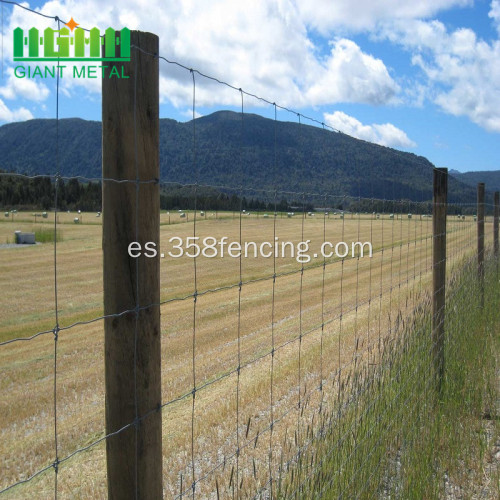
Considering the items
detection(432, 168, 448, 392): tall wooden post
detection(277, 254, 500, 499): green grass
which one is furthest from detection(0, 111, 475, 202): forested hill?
detection(277, 254, 500, 499): green grass

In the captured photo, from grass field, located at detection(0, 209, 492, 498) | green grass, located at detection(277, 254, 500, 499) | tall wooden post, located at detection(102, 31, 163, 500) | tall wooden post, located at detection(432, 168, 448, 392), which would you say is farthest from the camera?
tall wooden post, located at detection(432, 168, 448, 392)

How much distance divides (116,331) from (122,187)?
0.51 metres

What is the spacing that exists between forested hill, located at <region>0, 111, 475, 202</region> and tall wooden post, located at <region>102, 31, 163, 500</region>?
0.48 m

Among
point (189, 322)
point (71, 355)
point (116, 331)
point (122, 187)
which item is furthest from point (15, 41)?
point (189, 322)

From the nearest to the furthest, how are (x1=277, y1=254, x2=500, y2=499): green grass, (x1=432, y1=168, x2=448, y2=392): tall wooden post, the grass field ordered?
(x1=277, y1=254, x2=500, y2=499): green grass
the grass field
(x1=432, y1=168, x2=448, y2=392): tall wooden post

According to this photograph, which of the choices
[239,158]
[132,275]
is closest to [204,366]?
[239,158]

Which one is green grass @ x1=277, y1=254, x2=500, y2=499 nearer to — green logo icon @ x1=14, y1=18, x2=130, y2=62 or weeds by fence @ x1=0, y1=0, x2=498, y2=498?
weeds by fence @ x1=0, y1=0, x2=498, y2=498

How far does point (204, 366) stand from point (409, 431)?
3542 mm

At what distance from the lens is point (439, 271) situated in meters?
5.60

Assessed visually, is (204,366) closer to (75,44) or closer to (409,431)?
A: (409,431)

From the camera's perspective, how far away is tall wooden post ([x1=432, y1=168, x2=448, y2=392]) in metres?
5.28

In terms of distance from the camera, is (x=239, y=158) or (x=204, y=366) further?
(x=204, y=366)

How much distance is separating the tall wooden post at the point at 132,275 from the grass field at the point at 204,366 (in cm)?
23

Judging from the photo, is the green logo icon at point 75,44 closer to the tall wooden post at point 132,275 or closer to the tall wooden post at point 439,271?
the tall wooden post at point 132,275
